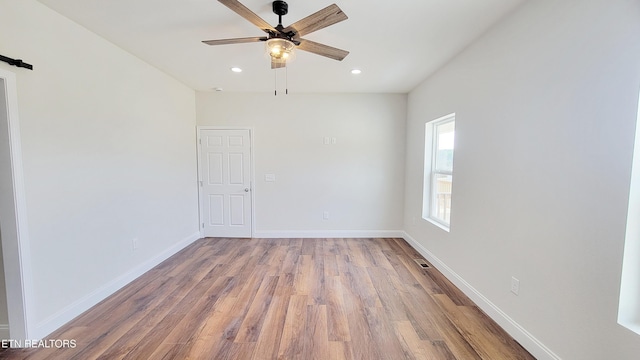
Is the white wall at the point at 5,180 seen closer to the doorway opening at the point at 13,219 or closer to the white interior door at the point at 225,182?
the doorway opening at the point at 13,219

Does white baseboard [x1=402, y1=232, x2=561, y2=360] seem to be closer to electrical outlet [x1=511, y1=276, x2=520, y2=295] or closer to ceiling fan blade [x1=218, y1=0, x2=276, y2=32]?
electrical outlet [x1=511, y1=276, x2=520, y2=295]

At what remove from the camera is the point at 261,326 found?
1965mm

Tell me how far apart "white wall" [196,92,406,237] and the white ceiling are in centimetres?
81

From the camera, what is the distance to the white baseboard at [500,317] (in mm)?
1618

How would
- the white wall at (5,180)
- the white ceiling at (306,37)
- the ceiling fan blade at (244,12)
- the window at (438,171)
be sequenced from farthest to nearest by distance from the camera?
1. the window at (438,171)
2. the white ceiling at (306,37)
3. the white wall at (5,180)
4. the ceiling fan blade at (244,12)

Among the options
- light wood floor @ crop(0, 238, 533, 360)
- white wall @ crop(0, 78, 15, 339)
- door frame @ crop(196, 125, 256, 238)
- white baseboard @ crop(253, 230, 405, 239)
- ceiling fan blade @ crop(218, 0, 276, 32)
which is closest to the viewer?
ceiling fan blade @ crop(218, 0, 276, 32)

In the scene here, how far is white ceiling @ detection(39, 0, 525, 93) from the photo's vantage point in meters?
1.81

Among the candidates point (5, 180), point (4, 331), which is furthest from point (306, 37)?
Result: point (4, 331)

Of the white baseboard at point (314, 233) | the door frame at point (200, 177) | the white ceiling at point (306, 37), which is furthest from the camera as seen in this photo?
the white baseboard at point (314, 233)

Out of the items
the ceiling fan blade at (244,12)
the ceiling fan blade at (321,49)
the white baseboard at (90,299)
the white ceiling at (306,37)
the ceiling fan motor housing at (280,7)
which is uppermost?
the white ceiling at (306,37)

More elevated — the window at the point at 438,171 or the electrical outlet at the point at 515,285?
the window at the point at 438,171

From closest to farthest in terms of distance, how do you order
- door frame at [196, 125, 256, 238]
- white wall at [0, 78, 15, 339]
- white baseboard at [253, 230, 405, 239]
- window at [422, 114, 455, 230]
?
1. white wall at [0, 78, 15, 339]
2. window at [422, 114, 455, 230]
3. door frame at [196, 125, 256, 238]
4. white baseboard at [253, 230, 405, 239]

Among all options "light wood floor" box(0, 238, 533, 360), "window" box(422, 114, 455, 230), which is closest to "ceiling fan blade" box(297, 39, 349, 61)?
"window" box(422, 114, 455, 230)

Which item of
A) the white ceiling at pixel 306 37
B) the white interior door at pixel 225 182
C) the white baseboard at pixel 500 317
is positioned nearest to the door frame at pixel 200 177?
the white interior door at pixel 225 182
